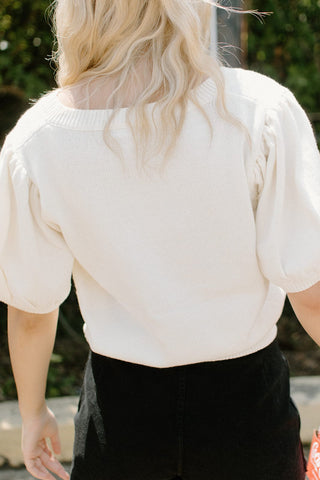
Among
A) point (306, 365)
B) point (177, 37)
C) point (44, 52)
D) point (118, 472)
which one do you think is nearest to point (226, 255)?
point (177, 37)

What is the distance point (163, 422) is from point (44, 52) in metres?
2.81

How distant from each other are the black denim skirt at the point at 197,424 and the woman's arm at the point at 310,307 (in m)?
0.12

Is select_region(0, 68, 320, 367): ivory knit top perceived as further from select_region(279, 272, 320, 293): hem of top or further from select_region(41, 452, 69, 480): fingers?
select_region(41, 452, 69, 480): fingers

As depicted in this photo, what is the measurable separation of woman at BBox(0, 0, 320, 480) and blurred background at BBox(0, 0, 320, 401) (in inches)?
85.2

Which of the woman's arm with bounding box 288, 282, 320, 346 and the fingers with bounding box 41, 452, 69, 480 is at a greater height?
the woman's arm with bounding box 288, 282, 320, 346

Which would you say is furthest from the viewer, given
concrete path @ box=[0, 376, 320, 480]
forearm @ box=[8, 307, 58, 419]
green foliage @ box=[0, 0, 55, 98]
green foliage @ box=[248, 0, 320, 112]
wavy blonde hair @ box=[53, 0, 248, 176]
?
green foliage @ box=[248, 0, 320, 112]

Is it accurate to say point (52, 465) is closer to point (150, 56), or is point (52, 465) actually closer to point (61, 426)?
point (150, 56)

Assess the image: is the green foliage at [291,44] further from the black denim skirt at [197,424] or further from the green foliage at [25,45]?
the black denim skirt at [197,424]

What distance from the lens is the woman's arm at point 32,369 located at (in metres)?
1.40

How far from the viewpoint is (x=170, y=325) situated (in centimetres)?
121

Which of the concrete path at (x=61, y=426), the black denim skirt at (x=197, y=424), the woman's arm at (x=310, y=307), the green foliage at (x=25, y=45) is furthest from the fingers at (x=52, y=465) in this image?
the green foliage at (x=25, y=45)

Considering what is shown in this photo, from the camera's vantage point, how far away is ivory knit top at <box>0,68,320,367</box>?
1126 millimetres

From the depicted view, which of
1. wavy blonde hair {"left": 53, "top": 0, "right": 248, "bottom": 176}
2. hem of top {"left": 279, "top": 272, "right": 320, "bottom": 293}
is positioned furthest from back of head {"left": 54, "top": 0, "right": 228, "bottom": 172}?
hem of top {"left": 279, "top": 272, "right": 320, "bottom": 293}

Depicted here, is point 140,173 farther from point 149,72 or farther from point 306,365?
point 306,365
